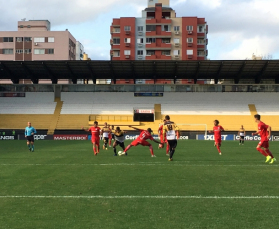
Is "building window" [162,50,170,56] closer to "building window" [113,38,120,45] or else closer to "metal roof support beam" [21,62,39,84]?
"building window" [113,38,120,45]

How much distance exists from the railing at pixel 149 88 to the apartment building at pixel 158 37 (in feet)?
95.8

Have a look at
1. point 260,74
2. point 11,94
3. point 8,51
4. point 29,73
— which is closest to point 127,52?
point 8,51

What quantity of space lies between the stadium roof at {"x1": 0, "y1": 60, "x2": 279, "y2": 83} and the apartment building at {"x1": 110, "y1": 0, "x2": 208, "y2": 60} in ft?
99.8

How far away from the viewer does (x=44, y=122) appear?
1925 inches

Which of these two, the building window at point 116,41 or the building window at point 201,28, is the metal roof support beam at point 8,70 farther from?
the building window at point 201,28

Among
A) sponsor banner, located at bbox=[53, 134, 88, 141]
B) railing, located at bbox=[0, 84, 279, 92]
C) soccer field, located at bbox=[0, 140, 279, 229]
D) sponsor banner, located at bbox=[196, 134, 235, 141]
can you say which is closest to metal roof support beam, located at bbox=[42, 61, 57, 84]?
railing, located at bbox=[0, 84, 279, 92]

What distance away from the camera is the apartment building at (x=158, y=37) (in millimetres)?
82438

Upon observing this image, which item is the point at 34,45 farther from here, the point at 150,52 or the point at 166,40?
the point at 166,40

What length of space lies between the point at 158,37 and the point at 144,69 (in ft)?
111

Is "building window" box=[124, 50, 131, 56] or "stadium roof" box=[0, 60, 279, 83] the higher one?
"building window" box=[124, 50, 131, 56]

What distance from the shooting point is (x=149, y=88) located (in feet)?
177

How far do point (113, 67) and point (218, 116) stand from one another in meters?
16.2

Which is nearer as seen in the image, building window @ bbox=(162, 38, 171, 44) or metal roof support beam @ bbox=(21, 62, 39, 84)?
metal roof support beam @ bbox=(21, 62, 39, 84)

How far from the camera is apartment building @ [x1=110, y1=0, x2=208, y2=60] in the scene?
82.4 m
